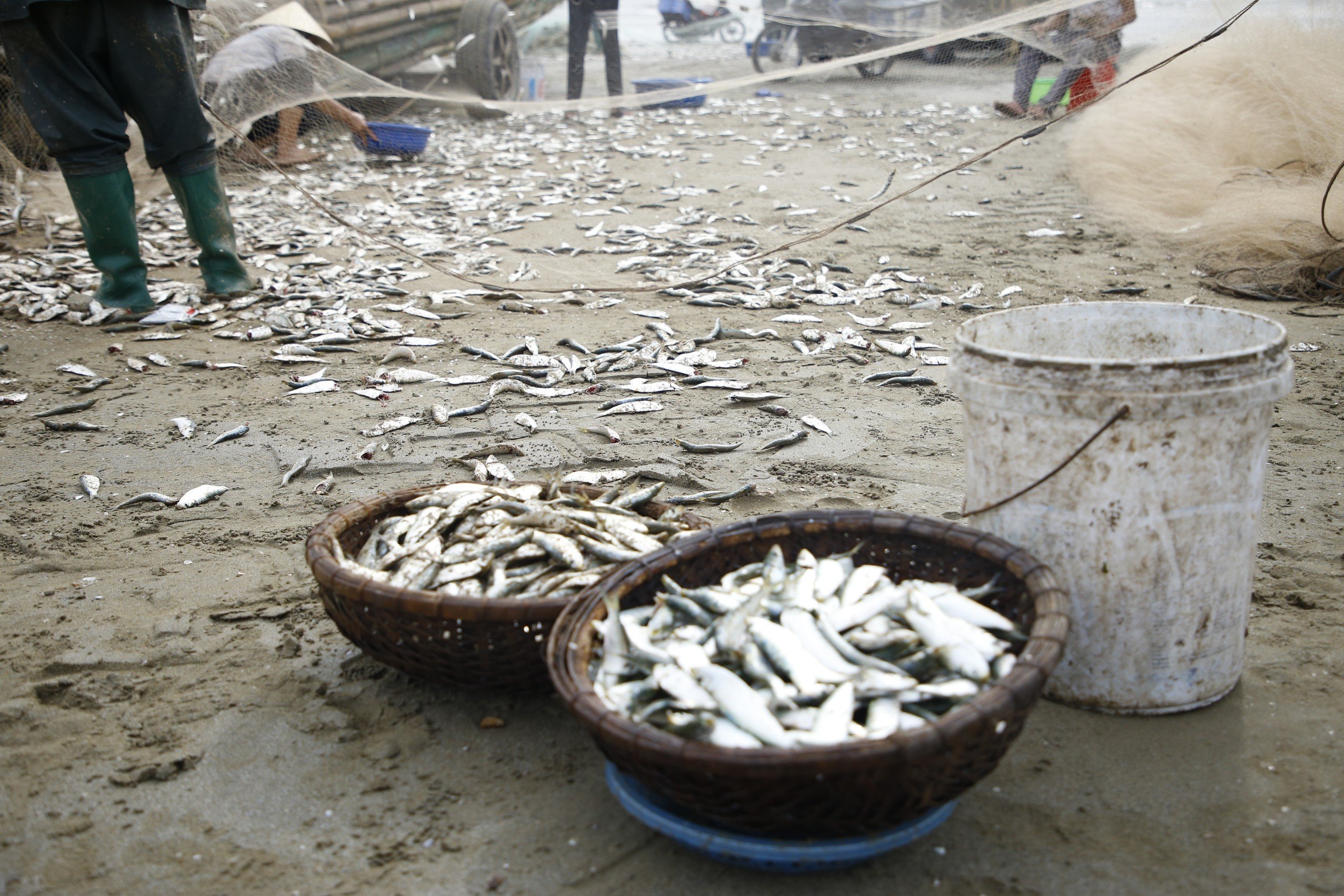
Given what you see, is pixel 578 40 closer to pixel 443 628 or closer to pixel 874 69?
pixel 874 69

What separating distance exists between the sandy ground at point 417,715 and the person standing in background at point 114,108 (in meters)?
1.13

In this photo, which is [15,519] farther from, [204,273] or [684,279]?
[684,279]

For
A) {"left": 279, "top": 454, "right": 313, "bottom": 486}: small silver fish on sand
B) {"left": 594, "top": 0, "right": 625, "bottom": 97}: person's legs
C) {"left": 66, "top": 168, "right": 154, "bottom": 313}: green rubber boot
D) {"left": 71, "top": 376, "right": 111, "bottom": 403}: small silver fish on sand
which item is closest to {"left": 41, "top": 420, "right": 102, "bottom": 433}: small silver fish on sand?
{"left": 71, "top": 376, "right": 111, "bottom": 403}: small silver fish on sand

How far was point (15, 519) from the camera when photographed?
3.24 m

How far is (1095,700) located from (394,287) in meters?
4.85

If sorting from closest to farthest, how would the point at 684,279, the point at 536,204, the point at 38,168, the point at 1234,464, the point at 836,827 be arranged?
the point at 836,827 < the point at 1234,464 < the point at 684,279 < the point at 38,168 < the point at 536,204

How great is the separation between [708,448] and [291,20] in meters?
7.10

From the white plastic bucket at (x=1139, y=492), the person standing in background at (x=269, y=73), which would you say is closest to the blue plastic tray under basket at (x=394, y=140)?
the person standing in background at (x=269, y=73)

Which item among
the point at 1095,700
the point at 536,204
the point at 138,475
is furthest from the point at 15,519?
the point at 536,204

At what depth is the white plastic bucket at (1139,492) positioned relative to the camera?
1895 mm

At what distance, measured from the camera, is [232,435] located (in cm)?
389

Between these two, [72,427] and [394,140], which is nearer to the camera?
[72,427]

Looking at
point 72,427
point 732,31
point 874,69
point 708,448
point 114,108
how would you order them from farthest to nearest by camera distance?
point 732,31, point 874,69, point 114,108, point 72,427, point 708,448

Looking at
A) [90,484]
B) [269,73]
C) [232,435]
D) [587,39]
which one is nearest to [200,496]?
[90,484]
